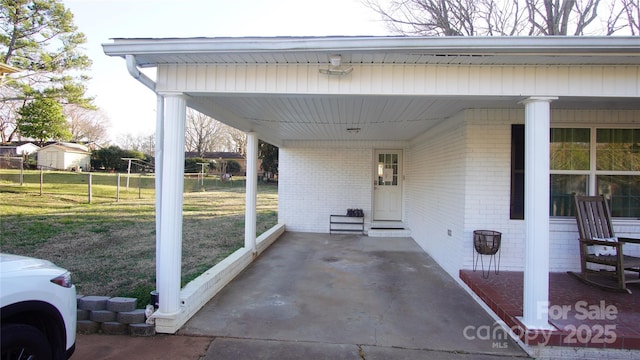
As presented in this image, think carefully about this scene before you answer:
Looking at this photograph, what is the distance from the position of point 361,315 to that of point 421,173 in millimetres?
4404

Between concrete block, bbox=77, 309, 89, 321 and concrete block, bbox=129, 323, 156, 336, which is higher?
concrete block, bbox=77, 309, 89, 321

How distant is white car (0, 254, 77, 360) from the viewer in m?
1.95

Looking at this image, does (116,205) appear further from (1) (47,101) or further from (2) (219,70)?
(2) (219,70)

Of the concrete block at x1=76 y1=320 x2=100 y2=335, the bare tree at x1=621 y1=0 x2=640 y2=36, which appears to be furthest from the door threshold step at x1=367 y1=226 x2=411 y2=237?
the bare tree at x1=621 y1=0 x2=640 y2=36

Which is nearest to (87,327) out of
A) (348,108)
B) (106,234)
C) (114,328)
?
(114,328)

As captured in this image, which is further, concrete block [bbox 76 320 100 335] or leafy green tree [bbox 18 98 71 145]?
leafy green tree [bbox 18 98 71 145]

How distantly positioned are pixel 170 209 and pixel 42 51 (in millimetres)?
16623

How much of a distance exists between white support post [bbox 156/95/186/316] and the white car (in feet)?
3.44

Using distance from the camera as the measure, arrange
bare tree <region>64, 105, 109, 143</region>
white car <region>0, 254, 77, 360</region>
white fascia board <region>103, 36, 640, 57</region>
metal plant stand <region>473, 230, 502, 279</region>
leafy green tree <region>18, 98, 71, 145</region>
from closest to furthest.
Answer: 1. white car <region>0, 254, 77, 360</region>
2. white fascia board <region>103, 36, 640, 57</region>
3. metal plant stand <region>473, 230, 502, 279</region>
4. leafy green tree <region>18, 98, 71, 145</region>
5. bare tree <region>64, 105, 109, 143</region>

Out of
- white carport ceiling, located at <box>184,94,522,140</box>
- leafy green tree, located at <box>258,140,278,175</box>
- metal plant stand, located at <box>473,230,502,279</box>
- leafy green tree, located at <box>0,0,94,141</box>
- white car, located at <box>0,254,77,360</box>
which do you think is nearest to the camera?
white car, located at <box>0,254,77,360</box>

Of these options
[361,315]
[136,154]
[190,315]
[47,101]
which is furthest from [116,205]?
[136,154]

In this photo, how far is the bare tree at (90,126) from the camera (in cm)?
4059

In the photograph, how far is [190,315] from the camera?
3.74 m

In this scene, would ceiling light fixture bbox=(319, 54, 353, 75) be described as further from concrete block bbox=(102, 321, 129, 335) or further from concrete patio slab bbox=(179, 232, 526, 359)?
concrete block bbox=(102, 321, 129, 335)
